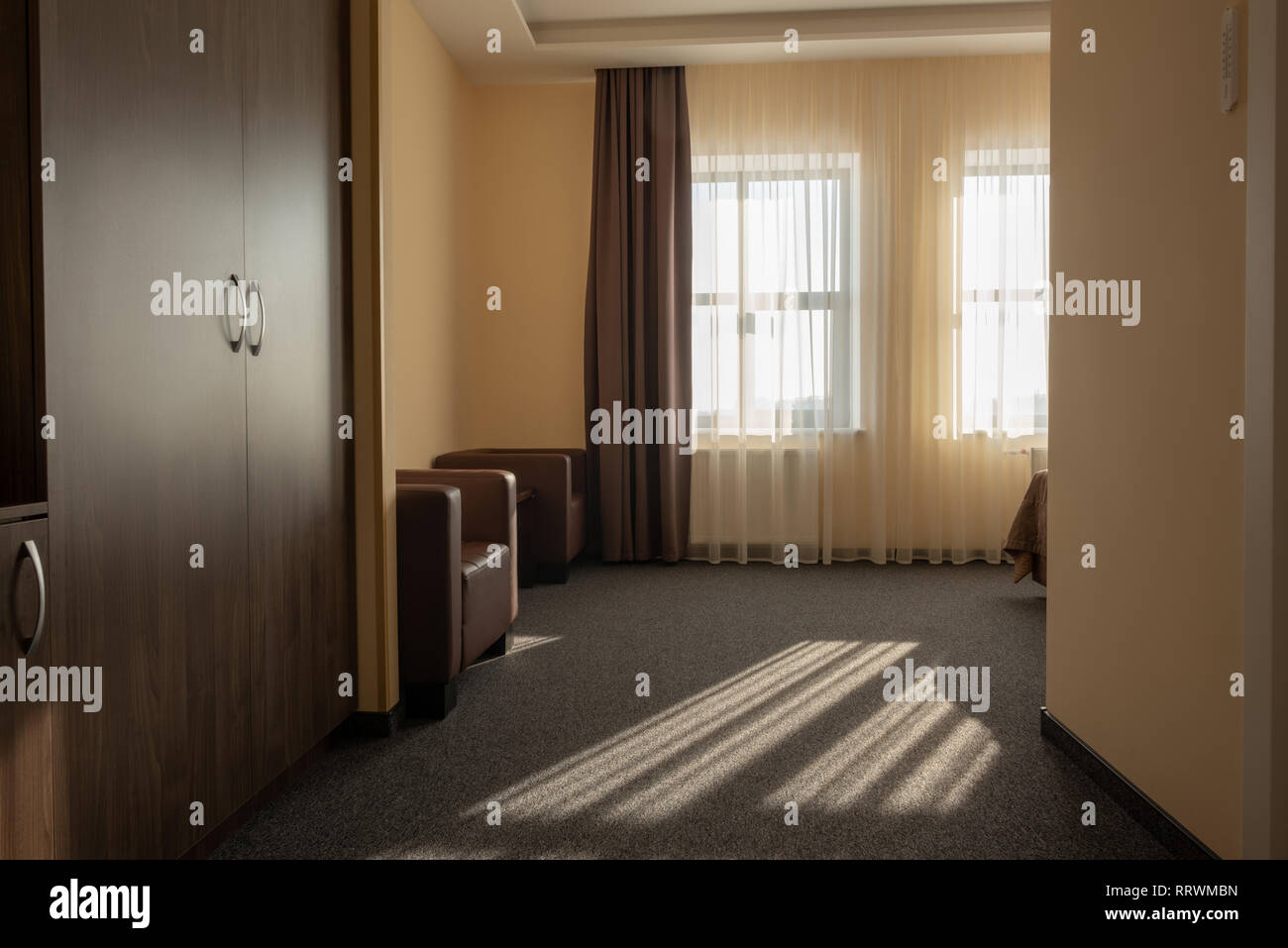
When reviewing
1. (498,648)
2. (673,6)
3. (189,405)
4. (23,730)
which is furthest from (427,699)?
(673,6)

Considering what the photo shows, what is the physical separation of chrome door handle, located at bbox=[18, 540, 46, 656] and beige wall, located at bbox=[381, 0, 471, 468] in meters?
2.39

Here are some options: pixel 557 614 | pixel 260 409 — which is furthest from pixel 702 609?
pixel 260 409

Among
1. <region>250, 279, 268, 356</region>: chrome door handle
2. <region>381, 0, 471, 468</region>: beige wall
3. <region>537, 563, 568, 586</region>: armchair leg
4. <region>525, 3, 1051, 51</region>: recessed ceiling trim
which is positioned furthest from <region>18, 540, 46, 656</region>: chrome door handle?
<region>525, 3, 1051, 51</region>: recessed ceiling trim

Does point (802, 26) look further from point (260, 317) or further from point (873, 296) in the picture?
point (260, 317)

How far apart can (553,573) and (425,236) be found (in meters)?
1.89

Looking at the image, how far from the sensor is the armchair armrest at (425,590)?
2.43m

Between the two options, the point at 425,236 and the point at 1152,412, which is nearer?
the point at 1152,412

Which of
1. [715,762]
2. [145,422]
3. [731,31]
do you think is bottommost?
[715,762]

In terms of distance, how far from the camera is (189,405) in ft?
5.16

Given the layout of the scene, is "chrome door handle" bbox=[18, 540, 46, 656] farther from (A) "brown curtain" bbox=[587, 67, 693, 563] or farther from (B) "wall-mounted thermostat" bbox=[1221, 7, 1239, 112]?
(A) "brown curtain" bbox=[587, 67, 693, 563]

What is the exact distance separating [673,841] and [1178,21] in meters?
1.95

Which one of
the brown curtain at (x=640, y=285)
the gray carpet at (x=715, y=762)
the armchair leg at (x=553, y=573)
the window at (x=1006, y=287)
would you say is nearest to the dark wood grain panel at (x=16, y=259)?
the gray carpet at (x=715, y=762)

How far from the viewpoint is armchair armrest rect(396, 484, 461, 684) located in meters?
2.43

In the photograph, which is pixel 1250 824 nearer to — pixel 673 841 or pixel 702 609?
pixel 673 841
